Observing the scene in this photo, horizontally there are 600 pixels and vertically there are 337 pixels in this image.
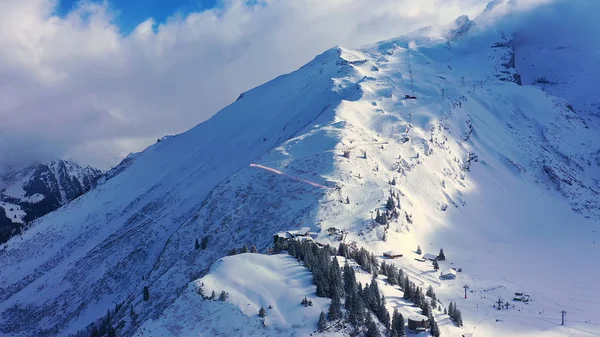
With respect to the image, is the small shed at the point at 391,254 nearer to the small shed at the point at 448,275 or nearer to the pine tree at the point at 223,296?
the small shed at the point at 448,275

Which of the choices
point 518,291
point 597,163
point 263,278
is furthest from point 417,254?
point 597,163

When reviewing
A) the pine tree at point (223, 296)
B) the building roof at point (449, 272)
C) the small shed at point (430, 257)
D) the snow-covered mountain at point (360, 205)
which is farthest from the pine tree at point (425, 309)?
the small shed at point (430, 257)

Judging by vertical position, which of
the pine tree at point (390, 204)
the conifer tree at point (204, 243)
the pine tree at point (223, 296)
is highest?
the pine tree at point (390, 204)

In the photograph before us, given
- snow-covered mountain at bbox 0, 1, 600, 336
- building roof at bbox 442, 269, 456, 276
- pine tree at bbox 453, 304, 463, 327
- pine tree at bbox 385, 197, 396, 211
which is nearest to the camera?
pine tree at bbox 453, 304, 463, 327

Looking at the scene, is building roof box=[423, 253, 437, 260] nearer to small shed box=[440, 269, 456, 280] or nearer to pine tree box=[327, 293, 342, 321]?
small shed box=[440, 269, 456, 280]

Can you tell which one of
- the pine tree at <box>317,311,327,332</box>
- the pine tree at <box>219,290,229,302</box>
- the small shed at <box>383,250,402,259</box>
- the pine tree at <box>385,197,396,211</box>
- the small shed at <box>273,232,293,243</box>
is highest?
the pine tree at <box>385,197,396,211</box>

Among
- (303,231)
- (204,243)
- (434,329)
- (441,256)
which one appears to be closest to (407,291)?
(434,329)

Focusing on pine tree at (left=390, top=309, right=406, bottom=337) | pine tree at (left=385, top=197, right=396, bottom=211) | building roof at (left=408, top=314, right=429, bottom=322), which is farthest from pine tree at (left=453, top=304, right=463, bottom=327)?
pine tree at (left=385, top=197, right=396, bottom=211)

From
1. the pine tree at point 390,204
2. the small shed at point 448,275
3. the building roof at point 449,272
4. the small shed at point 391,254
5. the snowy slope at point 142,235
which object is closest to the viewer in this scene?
the small shed at point 448,275

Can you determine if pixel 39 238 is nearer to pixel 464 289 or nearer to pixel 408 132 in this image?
pixel 408 132
